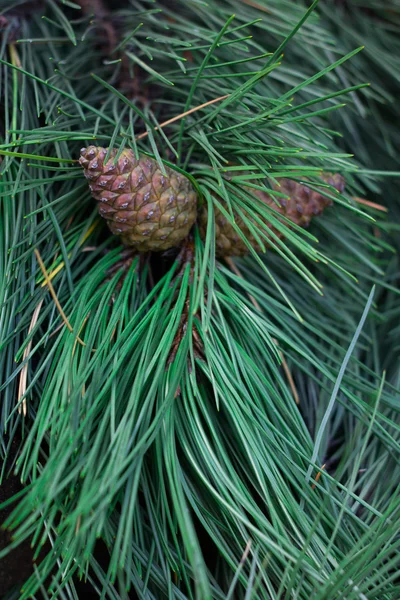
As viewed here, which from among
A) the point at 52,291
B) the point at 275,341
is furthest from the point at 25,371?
the point at 275,341

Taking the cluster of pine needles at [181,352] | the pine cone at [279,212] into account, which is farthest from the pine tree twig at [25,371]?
the pine cone at [279,212]

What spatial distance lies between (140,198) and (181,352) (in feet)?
0.36

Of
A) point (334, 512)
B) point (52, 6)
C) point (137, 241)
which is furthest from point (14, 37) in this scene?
point (334, 512)

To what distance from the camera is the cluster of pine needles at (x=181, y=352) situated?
32cm

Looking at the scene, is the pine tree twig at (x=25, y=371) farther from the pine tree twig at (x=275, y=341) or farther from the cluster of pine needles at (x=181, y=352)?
the pine tree twig at (x=275, y=341)

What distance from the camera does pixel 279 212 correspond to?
1.35 feet

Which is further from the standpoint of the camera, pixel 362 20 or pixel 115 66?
pixel 362 20

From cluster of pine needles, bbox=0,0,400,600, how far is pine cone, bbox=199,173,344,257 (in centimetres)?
2

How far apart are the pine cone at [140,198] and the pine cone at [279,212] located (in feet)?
0.07

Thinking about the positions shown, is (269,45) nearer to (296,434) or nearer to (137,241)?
(137,241)

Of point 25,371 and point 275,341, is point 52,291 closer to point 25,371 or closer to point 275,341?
point 25,371

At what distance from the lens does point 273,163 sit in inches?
16.3

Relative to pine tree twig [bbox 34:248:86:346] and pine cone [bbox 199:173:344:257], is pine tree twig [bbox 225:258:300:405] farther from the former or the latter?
pine tree twig [bbox 34:248:86:346]

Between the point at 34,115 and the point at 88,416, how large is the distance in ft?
0.87
